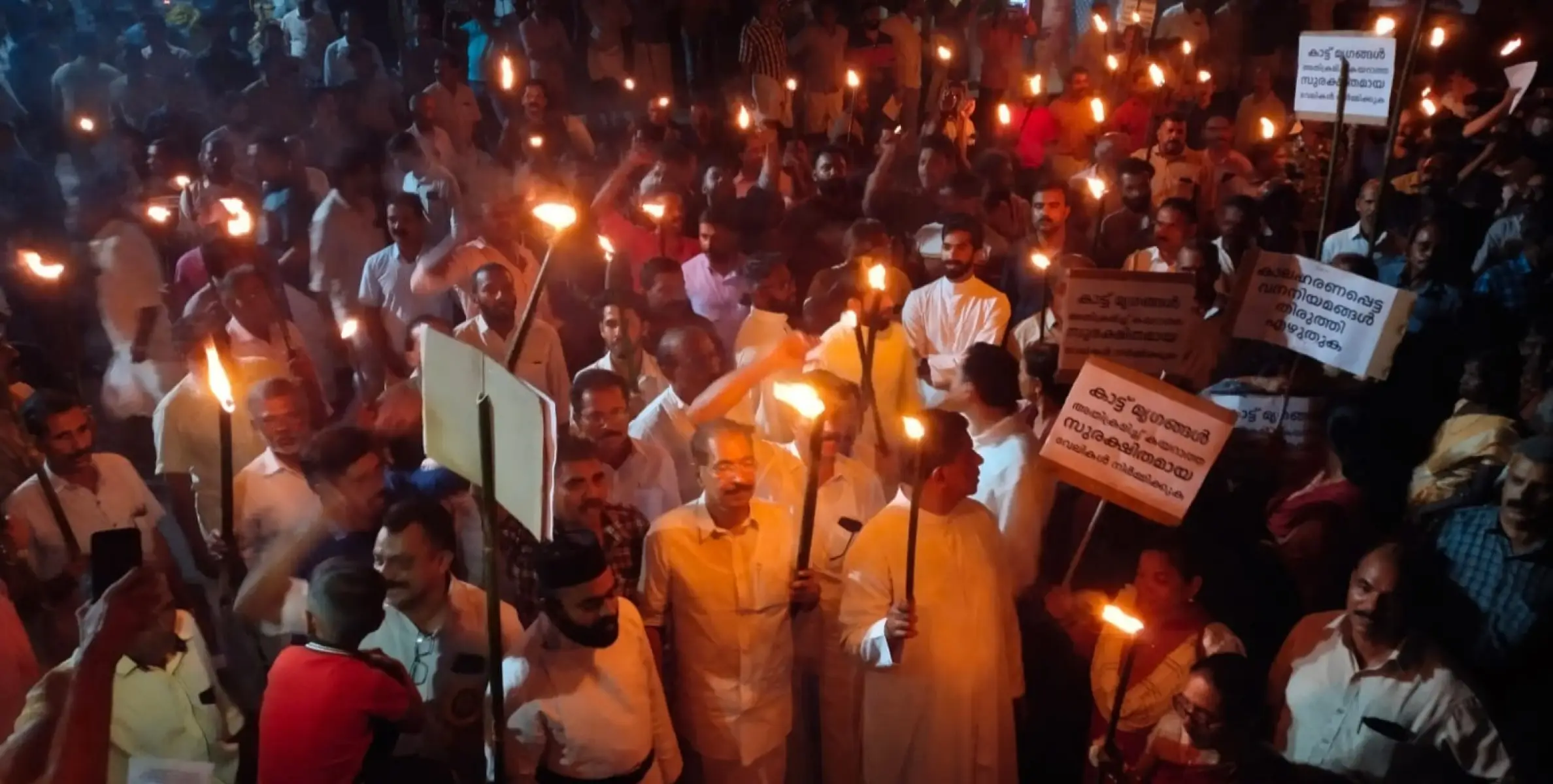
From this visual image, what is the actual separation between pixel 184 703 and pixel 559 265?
174 inches

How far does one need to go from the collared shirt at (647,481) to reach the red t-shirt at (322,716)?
1.63 metres

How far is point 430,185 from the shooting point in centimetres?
808

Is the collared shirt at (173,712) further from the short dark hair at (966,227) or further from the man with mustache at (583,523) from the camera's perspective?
the short dark hair at (966,227)

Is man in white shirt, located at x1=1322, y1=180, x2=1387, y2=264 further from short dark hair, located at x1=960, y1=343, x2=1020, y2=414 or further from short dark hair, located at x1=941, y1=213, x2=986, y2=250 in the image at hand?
short dark hair, located at x1=960, y1=343, x2=1020, y2=414

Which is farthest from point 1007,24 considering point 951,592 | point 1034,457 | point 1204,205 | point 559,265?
point 951,592

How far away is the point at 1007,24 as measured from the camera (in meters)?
12.5

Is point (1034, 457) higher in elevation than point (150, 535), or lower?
higher

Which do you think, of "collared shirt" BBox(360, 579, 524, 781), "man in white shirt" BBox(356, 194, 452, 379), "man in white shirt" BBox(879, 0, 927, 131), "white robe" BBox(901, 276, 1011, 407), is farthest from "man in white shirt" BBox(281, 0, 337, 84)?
"collared shirt" BBox(360, 579, 524, 781)

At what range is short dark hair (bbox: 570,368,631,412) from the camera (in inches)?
186

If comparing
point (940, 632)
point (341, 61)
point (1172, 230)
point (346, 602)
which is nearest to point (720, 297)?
point (1172, 230)

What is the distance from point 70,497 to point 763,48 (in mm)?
8906

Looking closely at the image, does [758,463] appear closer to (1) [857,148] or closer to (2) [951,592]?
(2) [951,592]

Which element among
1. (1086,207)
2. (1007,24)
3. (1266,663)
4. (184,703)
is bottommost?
(184,703)

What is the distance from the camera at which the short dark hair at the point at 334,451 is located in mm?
4191
